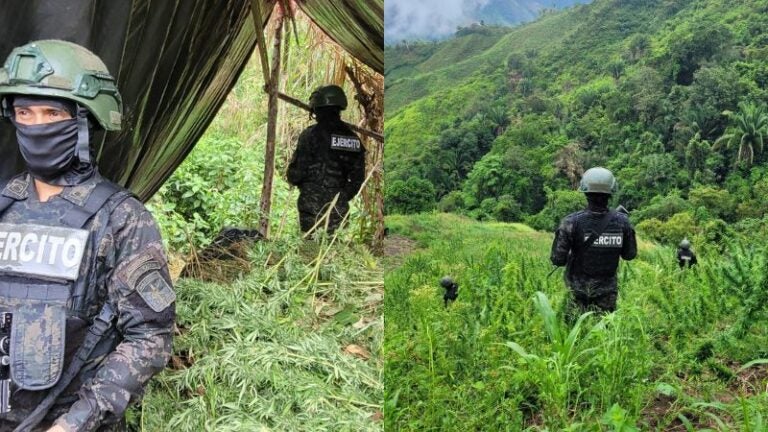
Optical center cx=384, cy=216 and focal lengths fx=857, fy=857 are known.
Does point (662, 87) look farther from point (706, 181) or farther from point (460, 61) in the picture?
point (460, 61)

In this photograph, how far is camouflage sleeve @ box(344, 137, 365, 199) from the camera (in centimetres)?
484

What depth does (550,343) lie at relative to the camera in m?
3.45

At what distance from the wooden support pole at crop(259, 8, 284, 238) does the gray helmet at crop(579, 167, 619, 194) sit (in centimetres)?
193

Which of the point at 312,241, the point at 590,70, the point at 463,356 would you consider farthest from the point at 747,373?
the point at 312,241

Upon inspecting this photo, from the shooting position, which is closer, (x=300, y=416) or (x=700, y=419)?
(x=700, y=419)

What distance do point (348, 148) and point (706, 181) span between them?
6.97 feet

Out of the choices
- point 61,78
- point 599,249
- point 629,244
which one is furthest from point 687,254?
point 61,78

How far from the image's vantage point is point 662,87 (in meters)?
3.38

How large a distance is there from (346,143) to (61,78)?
223 cm

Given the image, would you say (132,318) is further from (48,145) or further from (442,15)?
(442,15)

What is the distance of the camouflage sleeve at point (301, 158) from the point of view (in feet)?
15.5

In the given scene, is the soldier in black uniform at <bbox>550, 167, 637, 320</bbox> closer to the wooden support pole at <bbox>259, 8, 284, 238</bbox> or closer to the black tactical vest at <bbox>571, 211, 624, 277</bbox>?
the black tactical vest at <bbox>571, 211, 624, 277</bbox>

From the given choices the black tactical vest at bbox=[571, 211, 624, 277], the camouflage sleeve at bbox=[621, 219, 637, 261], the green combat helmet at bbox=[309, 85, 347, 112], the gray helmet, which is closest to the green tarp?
the green combat helmet at bbox=[309, 85, 347, 112]

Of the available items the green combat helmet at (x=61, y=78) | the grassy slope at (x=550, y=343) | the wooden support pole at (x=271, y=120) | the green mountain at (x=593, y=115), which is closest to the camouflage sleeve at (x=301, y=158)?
the wooden support pole at (x=271, y=120)
